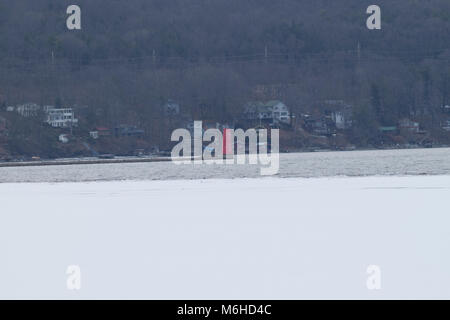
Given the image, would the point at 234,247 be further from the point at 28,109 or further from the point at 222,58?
the point at 222,58

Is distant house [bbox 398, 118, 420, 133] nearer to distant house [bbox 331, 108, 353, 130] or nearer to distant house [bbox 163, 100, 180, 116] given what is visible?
distant house [bbox 331, 108, 353, 130]

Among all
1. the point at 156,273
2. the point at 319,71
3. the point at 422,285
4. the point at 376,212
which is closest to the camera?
the point at 422,285

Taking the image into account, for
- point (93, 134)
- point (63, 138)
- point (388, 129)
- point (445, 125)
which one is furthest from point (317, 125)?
point (63, 138)

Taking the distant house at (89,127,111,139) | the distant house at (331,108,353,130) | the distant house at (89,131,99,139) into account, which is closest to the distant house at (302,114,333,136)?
the distant house at (331,108,353,130)

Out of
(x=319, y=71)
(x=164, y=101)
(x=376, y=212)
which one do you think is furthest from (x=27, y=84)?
(x=376, y=212)

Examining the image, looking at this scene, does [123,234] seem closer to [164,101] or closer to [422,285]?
[422,285]

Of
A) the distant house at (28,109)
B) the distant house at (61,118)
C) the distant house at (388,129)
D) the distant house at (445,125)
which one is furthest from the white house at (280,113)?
the distant house at (28,109)
